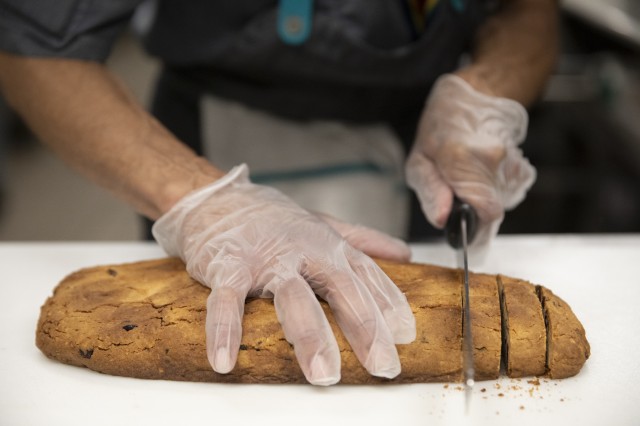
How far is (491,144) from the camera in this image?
168 cm

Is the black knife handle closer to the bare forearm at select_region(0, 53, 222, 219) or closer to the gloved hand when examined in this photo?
the gloved hand

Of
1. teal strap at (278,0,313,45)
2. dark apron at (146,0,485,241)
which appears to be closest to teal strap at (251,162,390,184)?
dark apron at (146,0,485,241)

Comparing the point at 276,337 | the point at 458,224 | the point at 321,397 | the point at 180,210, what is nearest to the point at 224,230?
the point at 180,210

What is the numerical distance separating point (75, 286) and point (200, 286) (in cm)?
25

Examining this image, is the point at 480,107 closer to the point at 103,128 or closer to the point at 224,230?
the point at 224,230

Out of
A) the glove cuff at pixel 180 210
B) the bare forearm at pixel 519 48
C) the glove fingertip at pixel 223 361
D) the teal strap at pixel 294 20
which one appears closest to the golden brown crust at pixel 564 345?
the glove fingertip at pixel 223 361

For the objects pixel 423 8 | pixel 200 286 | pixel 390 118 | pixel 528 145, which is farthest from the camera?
pixel 528 145

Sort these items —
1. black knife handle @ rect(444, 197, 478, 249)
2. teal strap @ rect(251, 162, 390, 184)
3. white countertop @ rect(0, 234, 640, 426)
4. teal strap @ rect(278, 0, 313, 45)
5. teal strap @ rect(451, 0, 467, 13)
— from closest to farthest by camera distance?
white countertop @ rect(0, 234, 640, 426), black knife handle @ rect(444, 197, 478, 249), teal strap @ rect(278, 0, 313, 45), teal strap @ rect(451, 0, 467, 13), teal strap @ rect(251, 162, 390, 184)

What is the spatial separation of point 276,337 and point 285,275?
11 cm

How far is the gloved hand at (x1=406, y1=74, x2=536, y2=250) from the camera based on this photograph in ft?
5.30

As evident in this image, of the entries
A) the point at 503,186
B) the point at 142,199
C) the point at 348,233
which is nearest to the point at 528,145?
the point at 503,186

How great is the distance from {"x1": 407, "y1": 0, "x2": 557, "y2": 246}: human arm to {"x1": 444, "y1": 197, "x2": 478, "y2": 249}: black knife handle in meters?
0.02

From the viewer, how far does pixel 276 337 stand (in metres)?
1.23

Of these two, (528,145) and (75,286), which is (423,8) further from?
(528,145)
